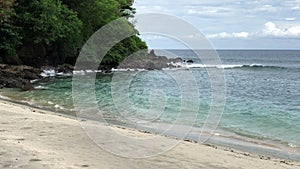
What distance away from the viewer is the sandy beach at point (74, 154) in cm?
729

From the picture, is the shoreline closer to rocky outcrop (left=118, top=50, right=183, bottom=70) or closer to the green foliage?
the green foliage

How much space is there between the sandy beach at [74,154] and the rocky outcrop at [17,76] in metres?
16.3

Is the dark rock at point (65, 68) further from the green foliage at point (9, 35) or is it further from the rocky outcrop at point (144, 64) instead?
the rocky outcrop at point (144, 64)

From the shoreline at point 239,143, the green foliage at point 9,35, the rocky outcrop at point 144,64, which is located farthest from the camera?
the rocky outcrop at point 144,64

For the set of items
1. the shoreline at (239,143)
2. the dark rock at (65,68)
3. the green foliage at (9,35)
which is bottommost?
the shoreline at (239,143)

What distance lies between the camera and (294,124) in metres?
18.2

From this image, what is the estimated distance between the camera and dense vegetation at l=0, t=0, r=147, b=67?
36938 mm

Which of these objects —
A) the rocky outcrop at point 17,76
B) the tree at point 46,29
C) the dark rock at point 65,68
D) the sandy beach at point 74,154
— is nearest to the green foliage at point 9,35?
the tree at point 46,29

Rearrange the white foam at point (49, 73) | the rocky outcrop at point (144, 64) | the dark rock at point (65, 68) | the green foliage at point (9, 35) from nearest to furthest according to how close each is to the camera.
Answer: the green foliage at point (9, 35) < the white foam at point (49, 73) < the dark rock at point (65, 68) < the rocky outcrop at point (144, 64)

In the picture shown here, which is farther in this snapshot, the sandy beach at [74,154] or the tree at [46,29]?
the tree at [46,29]

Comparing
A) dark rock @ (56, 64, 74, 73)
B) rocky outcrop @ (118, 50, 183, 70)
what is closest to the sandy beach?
dark rock @ (56, 64, 74, 73)

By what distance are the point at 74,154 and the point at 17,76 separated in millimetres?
A: 24856

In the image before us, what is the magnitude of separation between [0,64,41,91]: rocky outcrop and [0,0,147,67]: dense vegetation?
3431 mm

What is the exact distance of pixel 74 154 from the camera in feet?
26.3
